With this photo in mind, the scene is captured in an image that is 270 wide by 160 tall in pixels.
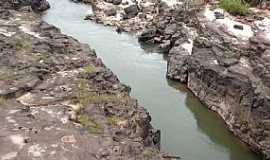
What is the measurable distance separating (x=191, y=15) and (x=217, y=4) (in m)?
1.79

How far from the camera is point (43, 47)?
22.5 m

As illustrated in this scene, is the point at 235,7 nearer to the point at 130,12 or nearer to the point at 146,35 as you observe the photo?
the point at 146,35

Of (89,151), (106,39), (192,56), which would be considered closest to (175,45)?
(192,56)

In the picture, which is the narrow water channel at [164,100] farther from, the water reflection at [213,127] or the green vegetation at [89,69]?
the green vegetation at [89,69]

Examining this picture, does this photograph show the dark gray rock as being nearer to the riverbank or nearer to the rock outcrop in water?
the riverbank

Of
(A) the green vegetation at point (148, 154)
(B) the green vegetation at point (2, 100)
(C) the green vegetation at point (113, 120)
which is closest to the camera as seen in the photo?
(A) the green vegetation at point (148, 154)

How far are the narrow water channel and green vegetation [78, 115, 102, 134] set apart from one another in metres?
6.12

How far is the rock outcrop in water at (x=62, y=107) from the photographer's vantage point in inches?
555

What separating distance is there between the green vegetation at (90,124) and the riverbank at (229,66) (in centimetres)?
796

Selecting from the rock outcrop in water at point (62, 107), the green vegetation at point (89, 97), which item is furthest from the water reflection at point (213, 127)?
the green vegetation at point (89, 97)

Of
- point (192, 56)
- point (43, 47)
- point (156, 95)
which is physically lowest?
point (156, 95)

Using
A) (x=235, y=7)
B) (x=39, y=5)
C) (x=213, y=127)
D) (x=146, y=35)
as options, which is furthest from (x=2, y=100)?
(x=39, y=5)

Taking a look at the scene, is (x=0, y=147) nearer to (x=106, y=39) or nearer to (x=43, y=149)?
(x=43, y=149)

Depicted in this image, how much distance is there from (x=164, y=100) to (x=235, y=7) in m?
8.46
